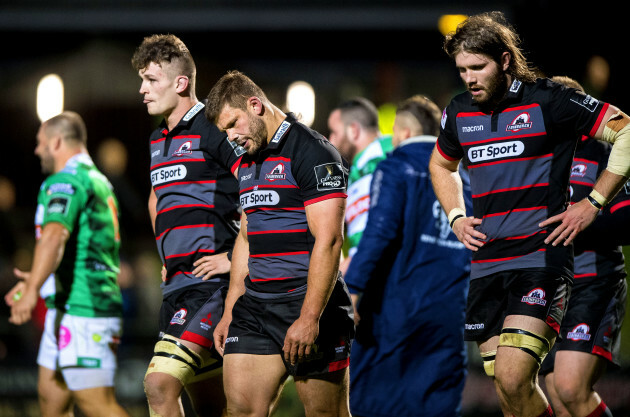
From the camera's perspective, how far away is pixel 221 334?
16.1 ft

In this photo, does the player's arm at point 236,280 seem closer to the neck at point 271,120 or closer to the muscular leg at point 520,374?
the neck at point 271,120

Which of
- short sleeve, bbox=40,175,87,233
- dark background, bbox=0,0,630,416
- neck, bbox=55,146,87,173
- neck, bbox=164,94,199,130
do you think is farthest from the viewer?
dark background, bbox=0,0,630,416

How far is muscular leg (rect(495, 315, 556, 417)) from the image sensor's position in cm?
422

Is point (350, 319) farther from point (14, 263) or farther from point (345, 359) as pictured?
point (14, 263)

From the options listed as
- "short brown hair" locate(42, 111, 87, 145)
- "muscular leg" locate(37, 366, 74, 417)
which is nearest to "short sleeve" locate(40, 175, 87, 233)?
"short brown hair" locate(42, 111, 87, 145)

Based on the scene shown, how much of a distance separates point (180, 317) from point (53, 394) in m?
2.00

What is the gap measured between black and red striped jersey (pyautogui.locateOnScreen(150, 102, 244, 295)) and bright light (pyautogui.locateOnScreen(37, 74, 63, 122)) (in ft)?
24.1

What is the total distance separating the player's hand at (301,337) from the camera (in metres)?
4.29

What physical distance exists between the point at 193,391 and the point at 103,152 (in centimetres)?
812

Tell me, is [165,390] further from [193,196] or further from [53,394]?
[53,394]

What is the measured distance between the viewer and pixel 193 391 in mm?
5488

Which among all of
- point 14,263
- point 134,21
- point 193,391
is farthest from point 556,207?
point 134,21

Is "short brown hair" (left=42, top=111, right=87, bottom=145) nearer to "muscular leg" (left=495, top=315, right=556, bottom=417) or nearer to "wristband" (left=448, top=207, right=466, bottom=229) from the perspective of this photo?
"wristband" (left=448, top=207, right=466, bottom=229)

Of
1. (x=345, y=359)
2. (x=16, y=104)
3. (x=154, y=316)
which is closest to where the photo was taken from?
(x=345, y=359)
